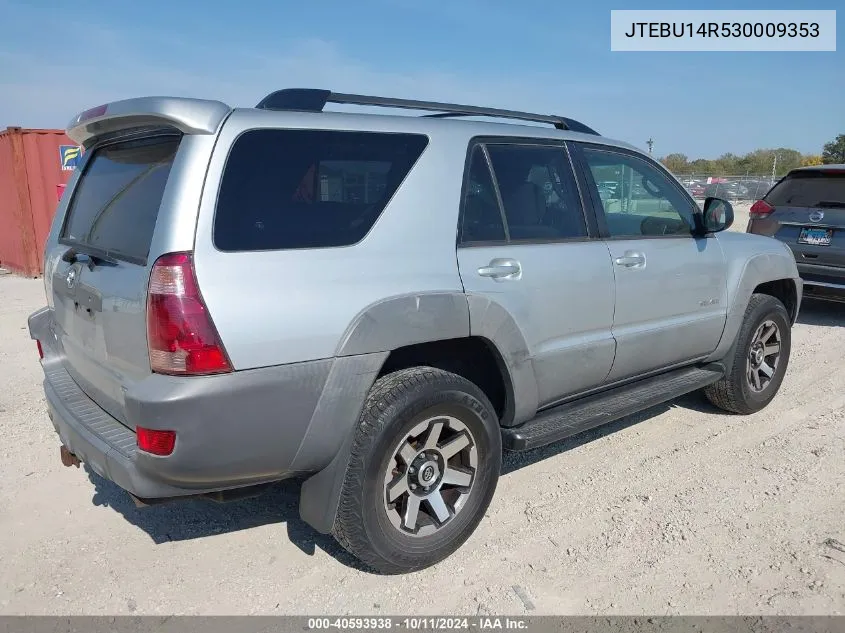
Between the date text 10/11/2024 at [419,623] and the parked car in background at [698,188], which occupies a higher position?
the parked car in background at [698,188]

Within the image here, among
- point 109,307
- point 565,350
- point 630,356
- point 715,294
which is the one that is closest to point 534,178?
point 565,350

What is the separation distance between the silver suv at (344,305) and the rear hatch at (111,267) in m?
0.01

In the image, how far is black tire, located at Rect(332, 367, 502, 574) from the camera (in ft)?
8.73

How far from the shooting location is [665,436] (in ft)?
14.6

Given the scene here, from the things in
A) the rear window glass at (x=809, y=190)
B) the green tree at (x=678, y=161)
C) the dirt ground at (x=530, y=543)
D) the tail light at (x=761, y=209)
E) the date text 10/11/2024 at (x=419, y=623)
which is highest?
the green tree at (x=678, y=161)

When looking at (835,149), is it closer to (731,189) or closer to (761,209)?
(731,189)

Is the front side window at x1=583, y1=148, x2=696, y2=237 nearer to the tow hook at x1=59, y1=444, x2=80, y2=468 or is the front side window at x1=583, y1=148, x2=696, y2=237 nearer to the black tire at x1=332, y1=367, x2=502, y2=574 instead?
the black tire at x1=332, y1=367, x2=502, y2=574

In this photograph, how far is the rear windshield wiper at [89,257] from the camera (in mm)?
2677

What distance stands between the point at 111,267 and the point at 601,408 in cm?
248

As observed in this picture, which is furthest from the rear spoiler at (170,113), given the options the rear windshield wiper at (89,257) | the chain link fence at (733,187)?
the chain link fence at (733,187)

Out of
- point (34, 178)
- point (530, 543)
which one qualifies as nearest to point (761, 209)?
point (530, 543)

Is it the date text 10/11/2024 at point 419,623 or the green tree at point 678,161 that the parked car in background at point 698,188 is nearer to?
the green tree at point 678,161

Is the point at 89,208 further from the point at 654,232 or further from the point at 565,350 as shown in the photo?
the point at 654,232

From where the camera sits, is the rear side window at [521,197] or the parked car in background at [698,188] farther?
the parked car in background at [698,188]
